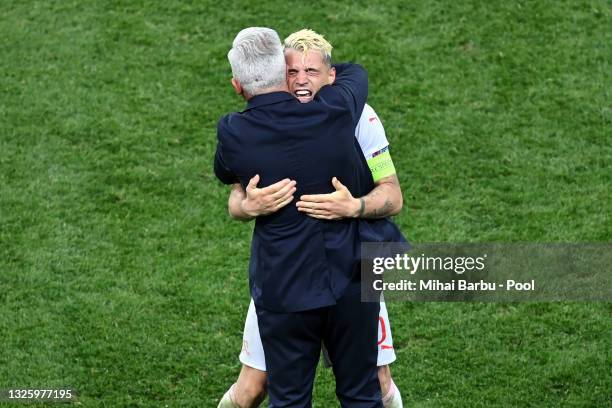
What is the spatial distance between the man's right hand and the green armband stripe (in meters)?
0.45

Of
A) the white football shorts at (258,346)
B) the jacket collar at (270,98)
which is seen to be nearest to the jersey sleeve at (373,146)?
the jacket collar at (270,98)

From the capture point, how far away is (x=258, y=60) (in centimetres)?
505

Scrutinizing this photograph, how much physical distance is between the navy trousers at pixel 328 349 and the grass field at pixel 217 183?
1.27 m

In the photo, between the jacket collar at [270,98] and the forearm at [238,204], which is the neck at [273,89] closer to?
the jacket collar at [270,98]

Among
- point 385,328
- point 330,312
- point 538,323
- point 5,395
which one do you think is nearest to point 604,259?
point 538,323

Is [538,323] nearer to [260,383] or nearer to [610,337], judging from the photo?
[610,337]

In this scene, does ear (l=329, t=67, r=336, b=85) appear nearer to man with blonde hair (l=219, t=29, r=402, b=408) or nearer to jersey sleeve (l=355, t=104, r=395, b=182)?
man with blonde hair (l=219, t=29, r=402, b=408)

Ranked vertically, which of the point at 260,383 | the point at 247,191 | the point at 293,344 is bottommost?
the point at 260,383

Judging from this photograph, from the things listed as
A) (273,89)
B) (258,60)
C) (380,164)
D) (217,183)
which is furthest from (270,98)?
(217,183)

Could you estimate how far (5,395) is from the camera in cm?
669

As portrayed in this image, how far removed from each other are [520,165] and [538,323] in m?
1.90

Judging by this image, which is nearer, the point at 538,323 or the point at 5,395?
the point at 5,395

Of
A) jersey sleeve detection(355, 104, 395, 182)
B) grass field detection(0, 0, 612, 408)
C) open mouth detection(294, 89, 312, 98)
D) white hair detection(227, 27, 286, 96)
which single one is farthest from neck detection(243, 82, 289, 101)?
grass field detection(0, 0, 612, 408)

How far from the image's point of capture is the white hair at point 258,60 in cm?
503
